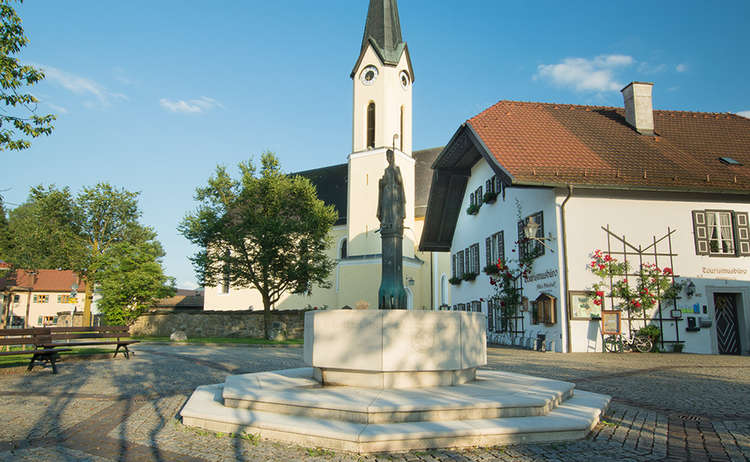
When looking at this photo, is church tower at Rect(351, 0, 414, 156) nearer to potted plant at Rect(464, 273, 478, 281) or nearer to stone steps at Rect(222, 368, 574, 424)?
potted plant at Rect(464, 273, 478, 281)

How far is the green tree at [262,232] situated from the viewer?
93.9 ft

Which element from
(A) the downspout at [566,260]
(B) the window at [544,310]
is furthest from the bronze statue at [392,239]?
(B) the window at [544,310]

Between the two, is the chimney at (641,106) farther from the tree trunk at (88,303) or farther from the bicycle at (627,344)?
the tree trunk at (88,303)

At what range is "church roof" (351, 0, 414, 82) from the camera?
39.2m

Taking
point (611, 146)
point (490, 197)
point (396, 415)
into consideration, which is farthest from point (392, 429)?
point (490, 197)

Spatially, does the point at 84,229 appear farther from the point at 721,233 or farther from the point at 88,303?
the point at 721,233

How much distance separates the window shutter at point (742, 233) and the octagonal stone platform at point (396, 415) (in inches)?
559

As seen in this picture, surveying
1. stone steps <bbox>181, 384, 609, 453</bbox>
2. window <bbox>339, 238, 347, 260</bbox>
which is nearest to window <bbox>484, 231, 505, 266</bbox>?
stone steps <bbox>181, 384, 609, 453</bbox>

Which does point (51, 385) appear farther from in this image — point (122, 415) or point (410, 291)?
point (410, 291)

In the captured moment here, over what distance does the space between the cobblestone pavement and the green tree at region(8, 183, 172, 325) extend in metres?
32.6

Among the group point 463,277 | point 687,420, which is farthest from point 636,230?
point 687,420

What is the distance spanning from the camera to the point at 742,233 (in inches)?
720

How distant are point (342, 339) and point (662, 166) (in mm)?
15554

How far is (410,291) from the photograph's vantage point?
130 feet
